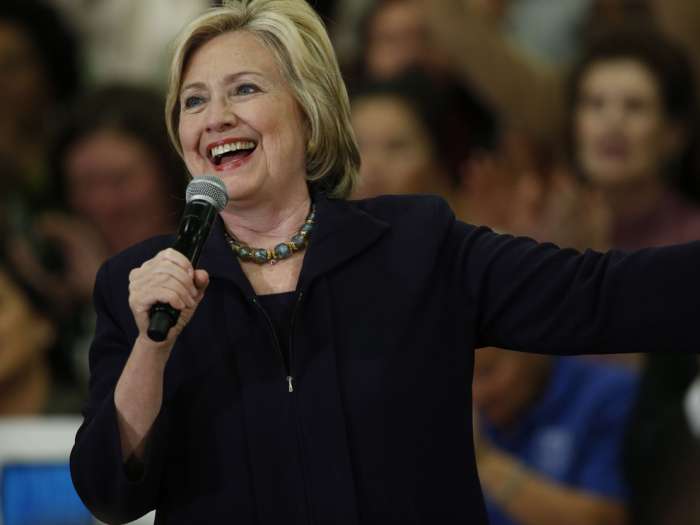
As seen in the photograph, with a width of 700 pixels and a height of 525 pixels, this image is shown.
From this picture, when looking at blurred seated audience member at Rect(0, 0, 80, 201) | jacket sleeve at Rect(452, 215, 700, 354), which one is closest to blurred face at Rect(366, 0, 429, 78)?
blurred seated audience member at Rect(0, 0, 80, 201)

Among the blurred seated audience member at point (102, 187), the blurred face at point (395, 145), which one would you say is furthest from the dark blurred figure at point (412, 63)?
the blurred seated audience member at point (102, 187)

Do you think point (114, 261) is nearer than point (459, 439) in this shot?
No

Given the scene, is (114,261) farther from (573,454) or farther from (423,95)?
(423,95)

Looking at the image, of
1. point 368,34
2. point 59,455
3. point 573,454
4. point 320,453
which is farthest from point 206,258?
point 368,34

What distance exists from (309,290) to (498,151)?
244cm

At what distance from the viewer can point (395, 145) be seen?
414 centimetres

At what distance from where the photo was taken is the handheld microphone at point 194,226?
163 cm

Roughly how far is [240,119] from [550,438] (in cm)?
173

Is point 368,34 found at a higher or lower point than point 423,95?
higher

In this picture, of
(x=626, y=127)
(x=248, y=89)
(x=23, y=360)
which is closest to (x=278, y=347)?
(x=248, y=89)

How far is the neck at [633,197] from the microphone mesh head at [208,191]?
230 centimetres

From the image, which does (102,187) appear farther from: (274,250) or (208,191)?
(208,191)

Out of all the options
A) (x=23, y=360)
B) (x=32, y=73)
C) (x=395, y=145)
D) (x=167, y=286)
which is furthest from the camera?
(x=32, y=73)

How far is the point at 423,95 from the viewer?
4.17m
